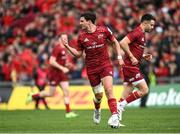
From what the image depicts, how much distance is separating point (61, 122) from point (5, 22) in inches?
712

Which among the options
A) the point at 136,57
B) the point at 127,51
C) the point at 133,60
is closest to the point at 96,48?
the point at 127,51

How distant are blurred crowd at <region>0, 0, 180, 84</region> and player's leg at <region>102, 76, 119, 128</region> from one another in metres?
13.1

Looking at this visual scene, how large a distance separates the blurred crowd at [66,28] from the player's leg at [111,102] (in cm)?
1313

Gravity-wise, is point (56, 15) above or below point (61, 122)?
above

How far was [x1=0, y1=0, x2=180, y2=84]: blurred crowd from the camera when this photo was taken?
31.2 meters

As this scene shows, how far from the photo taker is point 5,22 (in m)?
37.2

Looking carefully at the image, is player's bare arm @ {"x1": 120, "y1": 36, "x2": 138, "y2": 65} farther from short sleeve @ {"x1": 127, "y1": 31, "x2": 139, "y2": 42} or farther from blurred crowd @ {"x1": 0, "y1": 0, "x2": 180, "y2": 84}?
blurred crowd @ {"x1": 0, "y1": 0, "x2": 180, "y2": 84}

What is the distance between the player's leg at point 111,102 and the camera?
16.9m

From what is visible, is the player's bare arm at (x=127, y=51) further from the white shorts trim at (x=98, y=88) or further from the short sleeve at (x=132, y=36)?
the white shorts trim at (x=98, y=88)

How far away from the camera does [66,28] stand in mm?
34312

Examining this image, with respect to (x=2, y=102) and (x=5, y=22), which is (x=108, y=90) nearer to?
(x=2, y=102)

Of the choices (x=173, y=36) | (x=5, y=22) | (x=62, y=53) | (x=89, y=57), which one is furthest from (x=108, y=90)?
(x=5, y=22)

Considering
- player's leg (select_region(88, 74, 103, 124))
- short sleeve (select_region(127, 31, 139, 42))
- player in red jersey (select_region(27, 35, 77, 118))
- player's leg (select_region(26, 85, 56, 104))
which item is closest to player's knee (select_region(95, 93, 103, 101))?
player's leg (select_region(88, 74, 103, 124))

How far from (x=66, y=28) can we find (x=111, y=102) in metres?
17.4
